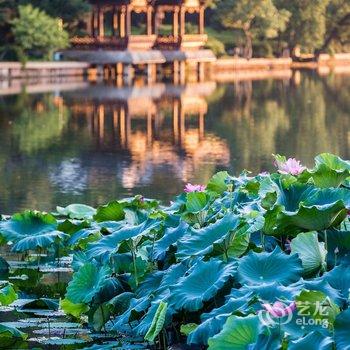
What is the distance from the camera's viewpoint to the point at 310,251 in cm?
655

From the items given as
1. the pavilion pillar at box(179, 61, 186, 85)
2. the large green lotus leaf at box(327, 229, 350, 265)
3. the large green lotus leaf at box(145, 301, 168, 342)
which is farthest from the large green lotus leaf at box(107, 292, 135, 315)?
the pavilion pillar at box(179, 61, 186, 85)

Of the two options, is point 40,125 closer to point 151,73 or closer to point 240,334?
point 240,334

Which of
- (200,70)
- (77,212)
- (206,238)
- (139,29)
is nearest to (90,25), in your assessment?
(200,70)

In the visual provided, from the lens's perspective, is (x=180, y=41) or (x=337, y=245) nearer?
(x=337, y=245)

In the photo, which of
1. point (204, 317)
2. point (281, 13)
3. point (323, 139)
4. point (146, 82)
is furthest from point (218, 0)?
point (204, 317)

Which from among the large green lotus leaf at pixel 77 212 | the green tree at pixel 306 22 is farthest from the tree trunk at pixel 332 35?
the large green lotus leaf at pixel 77 212

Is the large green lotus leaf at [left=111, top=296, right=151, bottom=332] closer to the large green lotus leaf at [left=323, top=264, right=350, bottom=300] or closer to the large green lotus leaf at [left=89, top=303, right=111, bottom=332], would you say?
the large green lotus leaf at [left=89, top=303, right=111, bottom=332]

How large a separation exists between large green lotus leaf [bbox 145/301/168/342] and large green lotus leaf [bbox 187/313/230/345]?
0.63 feet

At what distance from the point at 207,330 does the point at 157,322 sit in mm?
327

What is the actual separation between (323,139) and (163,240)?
15.9m

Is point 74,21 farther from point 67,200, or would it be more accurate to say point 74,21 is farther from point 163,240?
point 163,240

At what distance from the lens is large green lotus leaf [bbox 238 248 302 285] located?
6.43 m

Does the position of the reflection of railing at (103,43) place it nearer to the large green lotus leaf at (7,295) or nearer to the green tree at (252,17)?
the green tree at (252,17)

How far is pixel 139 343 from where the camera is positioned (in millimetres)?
7371
